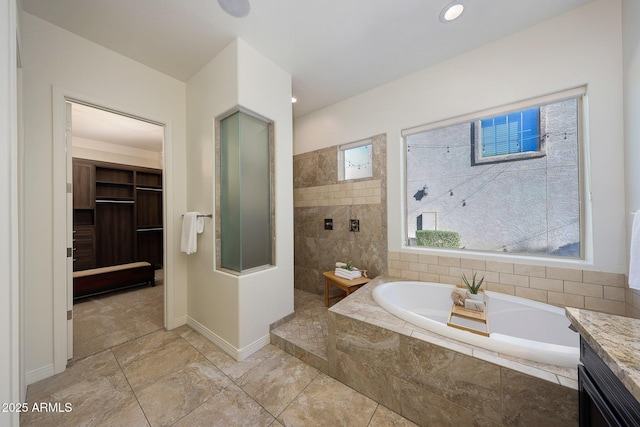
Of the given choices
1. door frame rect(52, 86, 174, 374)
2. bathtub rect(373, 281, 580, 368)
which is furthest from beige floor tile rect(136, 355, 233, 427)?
bathtub rect(373, 281, 580, 368)

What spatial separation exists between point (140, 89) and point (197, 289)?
2139 millimetres

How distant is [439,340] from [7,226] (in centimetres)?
204

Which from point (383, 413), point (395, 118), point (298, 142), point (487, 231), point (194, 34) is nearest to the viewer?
point (383, 413)

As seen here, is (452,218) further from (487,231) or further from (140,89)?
(140,89)

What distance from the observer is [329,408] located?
1379 millimetres

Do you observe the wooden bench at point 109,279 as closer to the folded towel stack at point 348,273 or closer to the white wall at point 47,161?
the white wall at point 47,161

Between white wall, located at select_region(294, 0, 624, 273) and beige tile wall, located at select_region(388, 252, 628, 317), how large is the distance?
0.08 meters

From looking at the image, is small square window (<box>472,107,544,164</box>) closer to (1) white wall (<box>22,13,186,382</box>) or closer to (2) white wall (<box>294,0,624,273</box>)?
(2) white wall (<box>294,0,624,273</box>)

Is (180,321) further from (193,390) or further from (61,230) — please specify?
(61,230)

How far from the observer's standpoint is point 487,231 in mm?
2086

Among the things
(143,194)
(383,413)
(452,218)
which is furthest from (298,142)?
(143,194)

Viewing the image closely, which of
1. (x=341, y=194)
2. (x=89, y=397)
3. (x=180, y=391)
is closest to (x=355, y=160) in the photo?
(x=341, y=194)

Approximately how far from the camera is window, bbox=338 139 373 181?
107 inches

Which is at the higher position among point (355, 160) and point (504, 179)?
point (355, 160)
